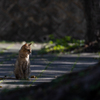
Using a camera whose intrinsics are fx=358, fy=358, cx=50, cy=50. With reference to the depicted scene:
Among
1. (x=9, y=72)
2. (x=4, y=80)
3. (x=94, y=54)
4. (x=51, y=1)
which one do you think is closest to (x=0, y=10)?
(x=51, y=1)

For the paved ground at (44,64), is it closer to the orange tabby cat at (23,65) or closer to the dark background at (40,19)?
the orange tabby cat at (23,65)

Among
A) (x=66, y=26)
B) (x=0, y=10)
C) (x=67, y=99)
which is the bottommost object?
(x=67, y=99)

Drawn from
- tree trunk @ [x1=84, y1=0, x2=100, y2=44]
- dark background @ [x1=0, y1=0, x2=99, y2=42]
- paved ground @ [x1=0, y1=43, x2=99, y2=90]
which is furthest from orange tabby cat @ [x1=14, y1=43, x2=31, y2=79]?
dark background @ [x1=0, y1=0, x2=99, y2=42]

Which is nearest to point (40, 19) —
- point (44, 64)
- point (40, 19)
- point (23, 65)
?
point (40, 19)

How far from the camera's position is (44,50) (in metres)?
11.9

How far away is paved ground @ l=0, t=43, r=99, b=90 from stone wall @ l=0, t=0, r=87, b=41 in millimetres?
1965

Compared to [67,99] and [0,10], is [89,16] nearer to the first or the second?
[0,10]

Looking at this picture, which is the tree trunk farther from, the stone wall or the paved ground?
the stone wall

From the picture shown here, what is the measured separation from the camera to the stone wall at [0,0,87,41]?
1447 cm

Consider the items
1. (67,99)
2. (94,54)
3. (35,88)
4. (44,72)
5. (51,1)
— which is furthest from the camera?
(51,1)

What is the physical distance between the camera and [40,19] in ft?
47.8

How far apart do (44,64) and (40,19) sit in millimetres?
5417

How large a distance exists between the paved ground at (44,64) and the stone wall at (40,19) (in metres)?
1.96

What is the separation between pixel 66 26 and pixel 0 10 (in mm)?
2787
